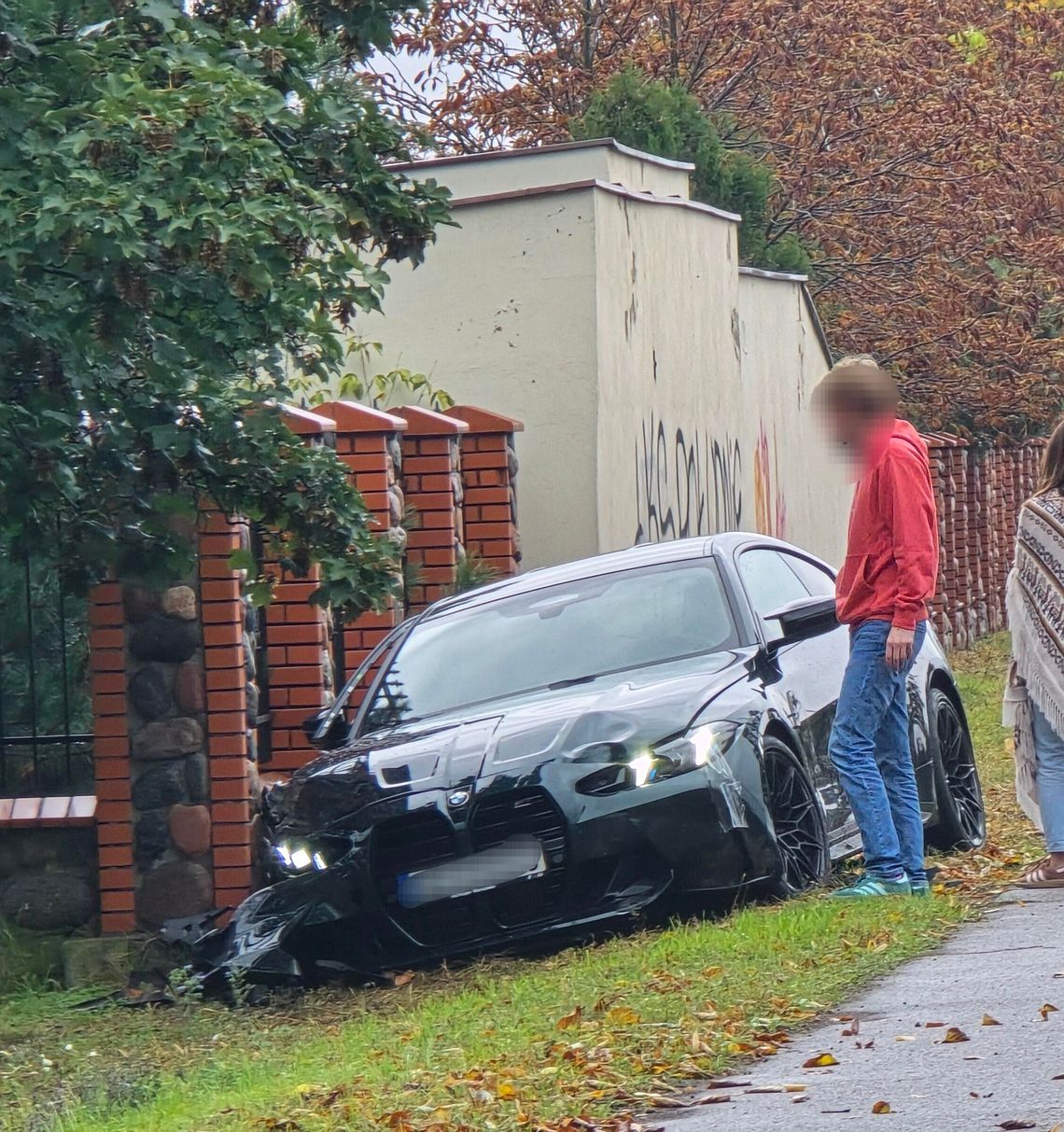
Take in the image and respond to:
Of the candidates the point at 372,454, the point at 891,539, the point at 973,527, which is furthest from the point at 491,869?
the point at 973,527

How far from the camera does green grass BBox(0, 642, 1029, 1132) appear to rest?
4789mm

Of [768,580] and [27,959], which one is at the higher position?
[768,580]

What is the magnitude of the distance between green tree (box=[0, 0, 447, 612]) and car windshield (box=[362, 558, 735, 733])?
0.37 meters

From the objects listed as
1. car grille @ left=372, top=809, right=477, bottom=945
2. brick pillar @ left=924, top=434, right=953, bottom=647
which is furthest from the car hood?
brick pillar @ left=924, top=434, right=953, bottom=647

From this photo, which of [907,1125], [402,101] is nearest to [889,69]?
[402,101]

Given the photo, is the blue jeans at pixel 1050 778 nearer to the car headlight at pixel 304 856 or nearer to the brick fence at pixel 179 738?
the car headlight at pixel 304 856

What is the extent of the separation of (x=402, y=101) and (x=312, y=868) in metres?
20.0

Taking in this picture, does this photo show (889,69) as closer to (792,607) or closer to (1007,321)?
(1007,321)

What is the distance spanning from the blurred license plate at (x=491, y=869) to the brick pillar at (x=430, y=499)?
395 centimetres

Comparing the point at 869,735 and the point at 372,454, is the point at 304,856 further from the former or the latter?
the point at 372,454

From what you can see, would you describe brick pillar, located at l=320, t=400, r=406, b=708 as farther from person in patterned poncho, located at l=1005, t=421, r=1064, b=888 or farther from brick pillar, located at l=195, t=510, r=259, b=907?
person in patterned poncho, located at l=1005, t=421, r=1064, b=888

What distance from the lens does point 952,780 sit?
28.5 ft

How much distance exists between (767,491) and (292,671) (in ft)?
28.2

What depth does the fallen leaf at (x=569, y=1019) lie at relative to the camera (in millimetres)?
5432
